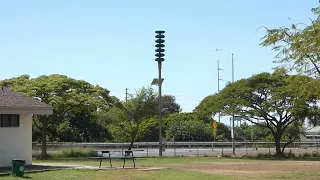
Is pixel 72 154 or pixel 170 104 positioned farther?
pixel 170 104

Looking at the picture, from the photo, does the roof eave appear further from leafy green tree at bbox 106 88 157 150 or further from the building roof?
leafy green tree at bbox 106 88 157 150

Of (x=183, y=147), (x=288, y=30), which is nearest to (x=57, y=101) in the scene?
(x=288, y=30)

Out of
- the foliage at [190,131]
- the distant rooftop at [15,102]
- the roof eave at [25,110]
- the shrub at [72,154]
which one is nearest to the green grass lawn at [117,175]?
the roof eave at [25,110]

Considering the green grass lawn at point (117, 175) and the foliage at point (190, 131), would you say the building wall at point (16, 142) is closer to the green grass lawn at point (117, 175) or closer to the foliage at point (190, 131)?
the green grass lawn at point (117, 175)

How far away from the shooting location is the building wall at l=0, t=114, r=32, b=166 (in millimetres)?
26672

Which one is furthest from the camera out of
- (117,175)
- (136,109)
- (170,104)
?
(170,104)

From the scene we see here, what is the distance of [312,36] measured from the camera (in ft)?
49.9

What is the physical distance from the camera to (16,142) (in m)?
27.4

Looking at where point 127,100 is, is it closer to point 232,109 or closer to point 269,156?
point 232,109

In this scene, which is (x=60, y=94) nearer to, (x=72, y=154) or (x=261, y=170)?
(x=72, y=154)

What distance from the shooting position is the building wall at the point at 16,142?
26.7 m

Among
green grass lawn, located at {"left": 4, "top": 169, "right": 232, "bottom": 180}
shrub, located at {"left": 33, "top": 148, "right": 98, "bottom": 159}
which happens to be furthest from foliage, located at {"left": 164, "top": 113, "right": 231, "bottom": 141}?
green grass lawn, located at {"left": 4, "top": 169, "right": 232, "bottom": 180}

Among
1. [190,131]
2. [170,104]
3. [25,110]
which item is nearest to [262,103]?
[25,110]

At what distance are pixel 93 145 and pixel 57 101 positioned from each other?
18572 mm
